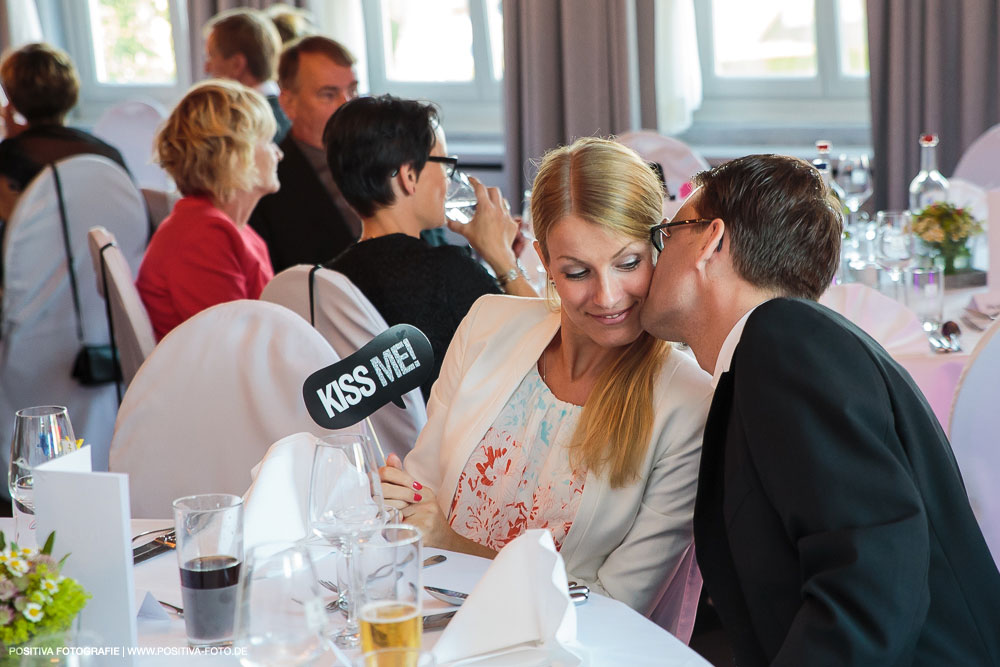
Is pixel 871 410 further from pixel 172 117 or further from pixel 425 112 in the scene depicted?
pixel 172 117

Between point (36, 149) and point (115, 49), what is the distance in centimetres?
395

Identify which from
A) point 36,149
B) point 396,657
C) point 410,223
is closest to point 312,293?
point 410,223

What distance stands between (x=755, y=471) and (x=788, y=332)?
166 mm

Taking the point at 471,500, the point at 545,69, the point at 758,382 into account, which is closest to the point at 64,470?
the point at 758,382

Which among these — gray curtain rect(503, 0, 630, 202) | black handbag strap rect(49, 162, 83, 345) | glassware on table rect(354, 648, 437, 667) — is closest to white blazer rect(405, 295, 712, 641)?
glassware on table rect(354, 648, 437, 667)

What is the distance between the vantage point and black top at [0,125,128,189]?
13.3 feet

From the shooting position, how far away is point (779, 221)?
4.68 feet

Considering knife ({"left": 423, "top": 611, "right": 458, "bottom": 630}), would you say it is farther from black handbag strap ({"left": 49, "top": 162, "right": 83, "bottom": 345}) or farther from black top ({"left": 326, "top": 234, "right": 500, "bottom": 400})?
black handbag strap ({"left": 49, "top": 162, "right": 83, "bottom": 345})

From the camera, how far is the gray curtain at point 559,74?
5488 millimetres

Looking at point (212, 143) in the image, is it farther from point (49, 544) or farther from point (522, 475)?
point (49, 544)

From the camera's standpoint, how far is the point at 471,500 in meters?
1.79

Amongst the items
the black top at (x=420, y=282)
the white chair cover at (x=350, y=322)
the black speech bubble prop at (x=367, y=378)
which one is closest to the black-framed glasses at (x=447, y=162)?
the black top at (x=420, y=282)

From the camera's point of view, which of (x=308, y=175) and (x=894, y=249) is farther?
(x=308, y=175)

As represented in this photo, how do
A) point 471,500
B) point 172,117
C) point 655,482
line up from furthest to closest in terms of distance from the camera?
point 172,117 → point 471,500 → point 655,482
